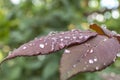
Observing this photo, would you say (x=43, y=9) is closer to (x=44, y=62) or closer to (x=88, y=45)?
(x=44, y=62)

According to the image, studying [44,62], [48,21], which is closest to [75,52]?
[44,62]

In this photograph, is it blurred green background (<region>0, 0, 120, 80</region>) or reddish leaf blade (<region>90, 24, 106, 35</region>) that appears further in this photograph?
blurred green background (<region>0, 0, 120, 80</region>)

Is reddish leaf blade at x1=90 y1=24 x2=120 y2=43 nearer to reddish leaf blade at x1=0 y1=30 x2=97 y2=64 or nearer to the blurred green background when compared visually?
reddish leaf blade at x1=0 y1=30 x2=97 y2=64

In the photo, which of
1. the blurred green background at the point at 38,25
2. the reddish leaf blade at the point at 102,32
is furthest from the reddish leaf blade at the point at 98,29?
the blurred green background at the point at 38,25

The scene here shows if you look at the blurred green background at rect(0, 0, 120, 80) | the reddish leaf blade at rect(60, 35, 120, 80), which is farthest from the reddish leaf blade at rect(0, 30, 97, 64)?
the blurred green background at rect(0, 0, 120, 80)

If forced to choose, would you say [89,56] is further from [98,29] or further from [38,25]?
[38,25]

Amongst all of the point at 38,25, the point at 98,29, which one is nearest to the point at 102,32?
the point at 98,29
